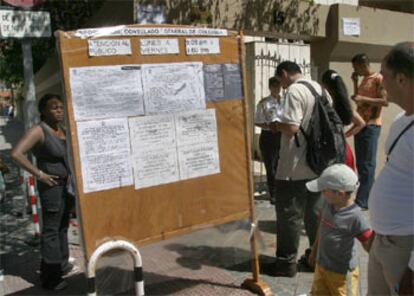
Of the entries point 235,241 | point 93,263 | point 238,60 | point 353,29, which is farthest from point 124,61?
point 353,29

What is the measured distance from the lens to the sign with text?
4738 mm

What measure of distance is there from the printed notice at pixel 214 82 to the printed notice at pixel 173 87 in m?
0.05

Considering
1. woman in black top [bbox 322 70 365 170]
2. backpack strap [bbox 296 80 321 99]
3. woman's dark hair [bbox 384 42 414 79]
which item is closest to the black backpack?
backpack strap [bbox 296 80 321 99]

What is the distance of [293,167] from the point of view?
421 cm

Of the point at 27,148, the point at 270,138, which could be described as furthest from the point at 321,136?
the point at 270,138

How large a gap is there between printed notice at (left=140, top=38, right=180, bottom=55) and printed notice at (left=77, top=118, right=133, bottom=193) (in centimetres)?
49

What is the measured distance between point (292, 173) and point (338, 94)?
1035 millimetres

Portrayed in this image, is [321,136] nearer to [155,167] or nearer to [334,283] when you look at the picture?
[334,283]

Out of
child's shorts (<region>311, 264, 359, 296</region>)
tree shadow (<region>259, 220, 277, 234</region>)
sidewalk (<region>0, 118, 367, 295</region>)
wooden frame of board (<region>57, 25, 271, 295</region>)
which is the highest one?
wooden frame of board (<region>57, 25, 271, 295</region>)

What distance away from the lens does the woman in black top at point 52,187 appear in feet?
14.0

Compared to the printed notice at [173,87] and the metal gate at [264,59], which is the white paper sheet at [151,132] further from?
the metal gate at [264,59]

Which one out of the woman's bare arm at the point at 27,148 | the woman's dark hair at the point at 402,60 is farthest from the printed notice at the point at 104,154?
the woman's dark hair at the point at 402,60

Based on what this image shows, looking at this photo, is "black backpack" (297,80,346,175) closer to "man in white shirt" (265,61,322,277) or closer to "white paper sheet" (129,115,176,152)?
"man in white shirt" (265,61,322,277)

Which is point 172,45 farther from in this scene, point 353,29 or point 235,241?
point 353,29
